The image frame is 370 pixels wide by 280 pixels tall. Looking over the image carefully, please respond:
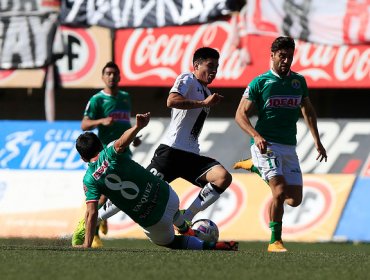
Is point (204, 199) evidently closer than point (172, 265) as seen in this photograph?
No

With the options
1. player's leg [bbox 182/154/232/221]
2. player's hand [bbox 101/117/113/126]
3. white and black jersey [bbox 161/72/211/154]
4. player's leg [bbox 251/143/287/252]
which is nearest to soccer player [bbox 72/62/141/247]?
player's hand [bbox 101/117/113/126]

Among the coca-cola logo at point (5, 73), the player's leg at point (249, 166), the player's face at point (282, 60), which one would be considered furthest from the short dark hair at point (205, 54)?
the coca-cola logo at point (5, 73)

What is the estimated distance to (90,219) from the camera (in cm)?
972

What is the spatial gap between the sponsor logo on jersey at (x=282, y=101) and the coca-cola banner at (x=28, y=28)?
31.1 ft

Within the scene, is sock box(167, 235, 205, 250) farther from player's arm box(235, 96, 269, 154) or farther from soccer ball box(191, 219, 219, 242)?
player's arm box(235, 96, 269, 154)

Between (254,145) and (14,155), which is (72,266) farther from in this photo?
(14,155)

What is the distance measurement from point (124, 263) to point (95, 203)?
1.31 m

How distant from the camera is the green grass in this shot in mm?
7781

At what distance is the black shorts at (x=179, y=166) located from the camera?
10938 mm

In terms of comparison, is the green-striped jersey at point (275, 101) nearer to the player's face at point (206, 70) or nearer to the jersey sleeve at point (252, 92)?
the jersey sleeve at point (252, 92)

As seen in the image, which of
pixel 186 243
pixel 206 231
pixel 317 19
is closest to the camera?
pixel 186 243

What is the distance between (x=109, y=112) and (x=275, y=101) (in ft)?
10.8

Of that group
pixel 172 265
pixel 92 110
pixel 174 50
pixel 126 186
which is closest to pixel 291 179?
pixel 126 186

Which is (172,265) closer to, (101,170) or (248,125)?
(101,170)
